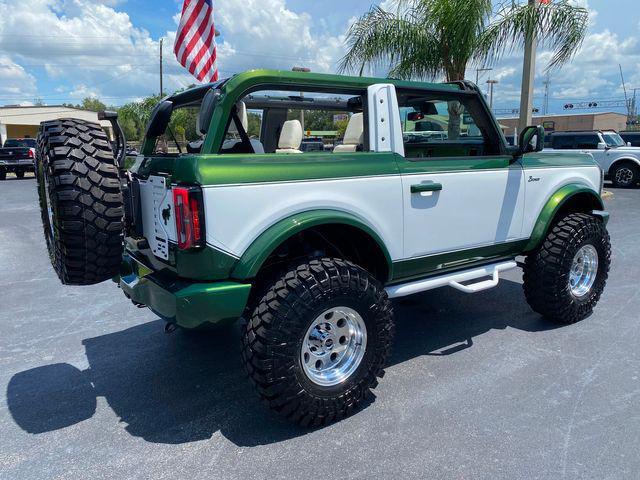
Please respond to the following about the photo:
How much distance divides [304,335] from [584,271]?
122 inches

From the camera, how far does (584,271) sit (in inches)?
186

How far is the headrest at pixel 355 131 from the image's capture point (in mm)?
3621

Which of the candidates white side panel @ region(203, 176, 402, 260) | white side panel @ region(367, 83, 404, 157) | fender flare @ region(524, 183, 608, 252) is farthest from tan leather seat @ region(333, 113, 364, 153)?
fender flare @ region(524, 183, 608, 252)

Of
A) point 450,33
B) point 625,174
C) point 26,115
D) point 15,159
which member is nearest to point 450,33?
point 450,33

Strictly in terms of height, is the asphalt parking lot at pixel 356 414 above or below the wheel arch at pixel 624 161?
below

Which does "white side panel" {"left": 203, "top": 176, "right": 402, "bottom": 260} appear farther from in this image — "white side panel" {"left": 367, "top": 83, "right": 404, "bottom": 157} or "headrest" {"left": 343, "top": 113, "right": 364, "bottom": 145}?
"headrest" {"left": 343, "top": 113, "right": 364, "bottom": 145}

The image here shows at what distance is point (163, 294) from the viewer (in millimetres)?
2826

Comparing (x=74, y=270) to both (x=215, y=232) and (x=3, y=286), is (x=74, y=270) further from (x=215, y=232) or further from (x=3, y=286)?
(x=3, y=286)

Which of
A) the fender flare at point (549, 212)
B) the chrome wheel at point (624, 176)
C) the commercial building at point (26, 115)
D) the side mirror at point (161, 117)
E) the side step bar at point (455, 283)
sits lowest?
the chrome wheel at point (624, 176)

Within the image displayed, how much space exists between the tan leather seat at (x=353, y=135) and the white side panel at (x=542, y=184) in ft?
4.89

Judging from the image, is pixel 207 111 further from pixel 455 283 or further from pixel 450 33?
pixel 450 33

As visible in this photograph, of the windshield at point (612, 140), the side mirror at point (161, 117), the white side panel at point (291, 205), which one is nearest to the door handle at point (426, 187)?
the white side panel at point (291, 205)

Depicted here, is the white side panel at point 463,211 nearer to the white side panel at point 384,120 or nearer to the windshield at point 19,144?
the white side panel at point 384,120

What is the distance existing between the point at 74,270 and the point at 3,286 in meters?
3.61
